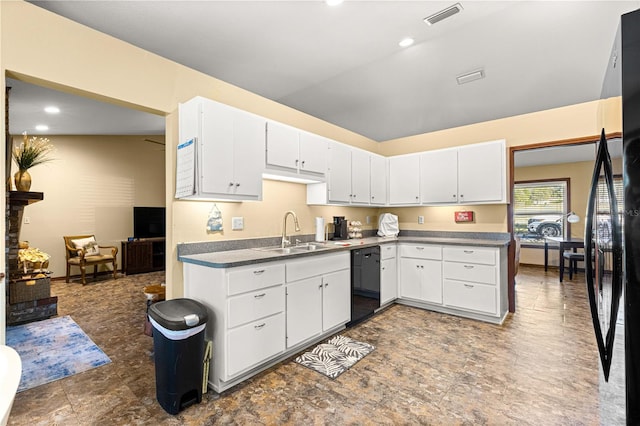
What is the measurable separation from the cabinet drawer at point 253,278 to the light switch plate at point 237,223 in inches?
29.2

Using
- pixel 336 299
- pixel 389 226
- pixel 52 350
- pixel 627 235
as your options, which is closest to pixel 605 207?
pixel 627 235

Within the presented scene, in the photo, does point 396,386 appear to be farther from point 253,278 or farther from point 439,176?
point 439,176

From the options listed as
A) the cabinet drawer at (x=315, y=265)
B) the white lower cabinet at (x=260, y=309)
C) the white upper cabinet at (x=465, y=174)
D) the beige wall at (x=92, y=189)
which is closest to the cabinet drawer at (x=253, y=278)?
the white lower cabinet at (x=260, y=309)

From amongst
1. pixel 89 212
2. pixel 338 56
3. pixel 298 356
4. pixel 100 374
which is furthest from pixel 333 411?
pixel 89 212

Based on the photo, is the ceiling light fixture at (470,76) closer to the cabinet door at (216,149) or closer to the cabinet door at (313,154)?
the cabinet door at (313,154)

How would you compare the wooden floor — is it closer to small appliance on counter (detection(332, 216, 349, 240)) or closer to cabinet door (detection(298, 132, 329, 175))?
small appliance on counter (detection(332, 216, 349, 240))

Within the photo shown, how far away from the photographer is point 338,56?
2.96m

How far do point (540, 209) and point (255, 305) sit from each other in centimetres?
794

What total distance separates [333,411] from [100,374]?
1.92 metres

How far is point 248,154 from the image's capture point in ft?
8.77

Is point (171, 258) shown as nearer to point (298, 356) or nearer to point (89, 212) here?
point (298, 356)

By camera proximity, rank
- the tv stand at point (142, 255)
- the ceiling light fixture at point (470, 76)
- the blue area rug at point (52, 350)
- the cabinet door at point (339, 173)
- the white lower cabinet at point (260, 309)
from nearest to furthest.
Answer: the white lower cabinet at point (260, 309), the blue area rug at point (52, 350), the ceiling light fixture at point (470, 76), the cabinet door at point (339, 173), the tv stand at point (142, 255)

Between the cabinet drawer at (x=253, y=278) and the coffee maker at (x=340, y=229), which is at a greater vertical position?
the coffee maker at (x=340, y=229)

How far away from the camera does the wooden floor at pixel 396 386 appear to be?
1885 mm
